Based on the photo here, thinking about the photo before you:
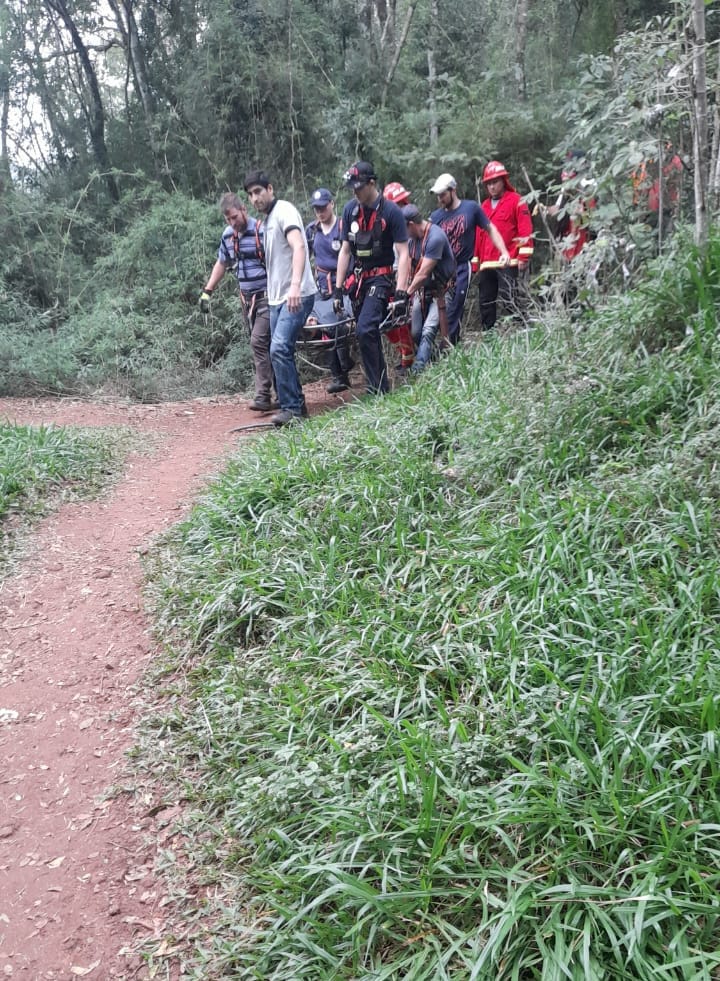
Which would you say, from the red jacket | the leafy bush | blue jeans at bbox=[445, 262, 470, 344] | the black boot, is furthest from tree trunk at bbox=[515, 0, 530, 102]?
the black boot

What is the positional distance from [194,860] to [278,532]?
7.01ft

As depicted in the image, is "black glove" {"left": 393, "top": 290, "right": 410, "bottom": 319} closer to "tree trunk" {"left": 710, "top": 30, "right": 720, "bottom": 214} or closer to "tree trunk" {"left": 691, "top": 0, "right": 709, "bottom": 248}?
"tree trunk" {"left": 710, "top": 30, "right": 720, "bottom": 214}

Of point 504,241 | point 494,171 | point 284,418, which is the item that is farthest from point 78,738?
point 494,171

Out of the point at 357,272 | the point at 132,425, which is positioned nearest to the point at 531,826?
the point at 357,272

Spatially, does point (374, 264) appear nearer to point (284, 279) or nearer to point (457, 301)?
point (284, 279)

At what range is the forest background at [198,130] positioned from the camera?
437 inches

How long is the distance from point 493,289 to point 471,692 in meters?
6.52

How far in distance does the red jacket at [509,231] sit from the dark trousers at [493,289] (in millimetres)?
121

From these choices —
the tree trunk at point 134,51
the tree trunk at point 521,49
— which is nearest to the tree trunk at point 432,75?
the tree trunk at point 521,49

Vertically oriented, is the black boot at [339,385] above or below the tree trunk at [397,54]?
below

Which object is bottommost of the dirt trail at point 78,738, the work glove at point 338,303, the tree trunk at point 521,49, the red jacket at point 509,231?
the dirt trail at point 78,738

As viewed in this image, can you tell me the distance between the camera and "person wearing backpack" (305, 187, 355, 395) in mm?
8482

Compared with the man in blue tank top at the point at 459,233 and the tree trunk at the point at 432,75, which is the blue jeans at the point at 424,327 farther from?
the tree trunk at the point at 432,75

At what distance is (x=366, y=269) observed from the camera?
7484mm
